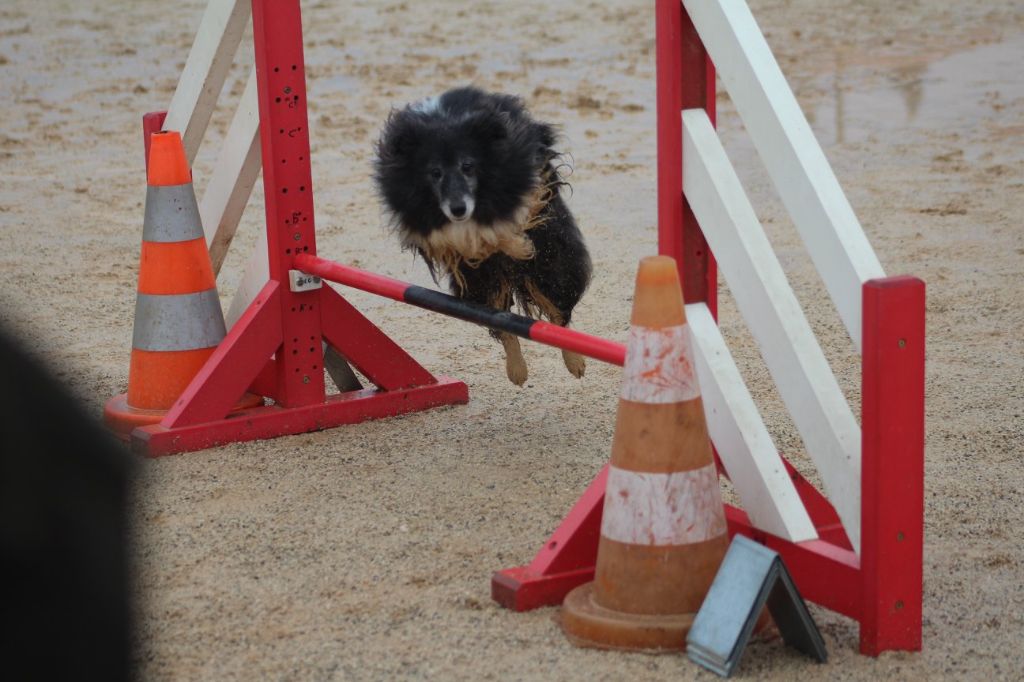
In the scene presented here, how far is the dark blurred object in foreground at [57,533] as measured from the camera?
33.1 inches

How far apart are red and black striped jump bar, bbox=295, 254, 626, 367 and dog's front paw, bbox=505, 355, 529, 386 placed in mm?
550

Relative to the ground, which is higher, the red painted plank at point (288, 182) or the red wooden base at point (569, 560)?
the red painted plank at point (288, 182)

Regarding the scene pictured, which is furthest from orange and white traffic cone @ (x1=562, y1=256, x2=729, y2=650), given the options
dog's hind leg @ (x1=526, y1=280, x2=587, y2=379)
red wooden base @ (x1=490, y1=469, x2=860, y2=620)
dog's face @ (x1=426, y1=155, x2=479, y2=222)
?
dog's hind leg @ (x1=526, y1=280, x2=587, y2=379)

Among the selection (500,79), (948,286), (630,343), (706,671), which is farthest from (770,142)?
(500,79)

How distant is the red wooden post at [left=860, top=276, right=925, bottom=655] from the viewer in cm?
273

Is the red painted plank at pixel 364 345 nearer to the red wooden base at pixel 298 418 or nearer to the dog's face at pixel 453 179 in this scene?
the red wooden base at pixel 298 418

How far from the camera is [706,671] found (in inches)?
111

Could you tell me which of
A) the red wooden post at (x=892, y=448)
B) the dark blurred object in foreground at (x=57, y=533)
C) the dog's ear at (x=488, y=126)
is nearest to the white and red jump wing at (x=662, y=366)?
the red wooden post at (x=892, y=448)

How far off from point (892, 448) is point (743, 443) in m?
0.45

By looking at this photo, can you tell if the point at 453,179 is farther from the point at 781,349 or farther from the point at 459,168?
the point at 781,349

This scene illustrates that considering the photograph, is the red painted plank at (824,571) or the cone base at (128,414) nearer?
the red painted plank at (824,571)

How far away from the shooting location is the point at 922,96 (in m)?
10.9

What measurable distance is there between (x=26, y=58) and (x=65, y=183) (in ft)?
16.2

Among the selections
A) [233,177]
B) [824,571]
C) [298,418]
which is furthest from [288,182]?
[824,571]
